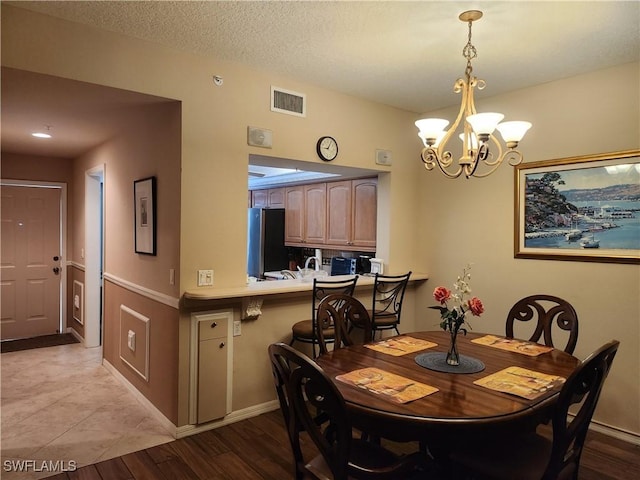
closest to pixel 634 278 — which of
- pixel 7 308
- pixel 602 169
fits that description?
pixel 602 169

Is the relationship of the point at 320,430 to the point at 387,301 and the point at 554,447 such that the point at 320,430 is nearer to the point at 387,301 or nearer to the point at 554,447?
the point at 554,447

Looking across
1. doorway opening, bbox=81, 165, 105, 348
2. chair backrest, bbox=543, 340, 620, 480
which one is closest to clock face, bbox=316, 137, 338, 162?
chair backrest, bbox=543, 340, 620, 480

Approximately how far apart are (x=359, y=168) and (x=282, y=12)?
1805 mm

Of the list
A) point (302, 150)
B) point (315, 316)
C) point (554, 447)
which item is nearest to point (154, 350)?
point (315, 316)

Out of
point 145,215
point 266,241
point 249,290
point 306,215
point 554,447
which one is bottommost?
point 554,447

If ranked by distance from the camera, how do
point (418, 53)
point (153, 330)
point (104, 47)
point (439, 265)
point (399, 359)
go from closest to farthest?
point (399, 359) < point (104, 47) < point (418, 53) < point (153, 330) < point (439, 265)

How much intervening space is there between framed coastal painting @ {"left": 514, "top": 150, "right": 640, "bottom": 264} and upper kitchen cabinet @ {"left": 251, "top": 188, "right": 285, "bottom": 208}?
340 centimetres

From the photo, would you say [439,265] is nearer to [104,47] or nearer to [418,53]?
[418,53]

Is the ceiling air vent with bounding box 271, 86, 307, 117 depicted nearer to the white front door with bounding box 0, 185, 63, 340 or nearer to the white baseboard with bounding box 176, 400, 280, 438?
the white baseboard with bounding box 176, 400, 280, 438

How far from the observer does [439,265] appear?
4.23m

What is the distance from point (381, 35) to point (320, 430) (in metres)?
2.27

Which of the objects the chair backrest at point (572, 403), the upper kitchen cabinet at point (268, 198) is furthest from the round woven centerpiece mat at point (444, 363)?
the upper kitchen cabinet at point (268, 198)

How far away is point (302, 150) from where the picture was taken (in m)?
3.52

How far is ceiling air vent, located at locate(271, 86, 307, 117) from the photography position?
3.35m
